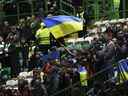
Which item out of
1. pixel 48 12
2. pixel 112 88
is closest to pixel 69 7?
pixel 48 12

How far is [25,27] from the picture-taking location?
21.4 m

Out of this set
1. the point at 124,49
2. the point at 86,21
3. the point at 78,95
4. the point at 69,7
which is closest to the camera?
the point at 78,95

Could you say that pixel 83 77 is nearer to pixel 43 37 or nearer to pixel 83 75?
pixel 83 75

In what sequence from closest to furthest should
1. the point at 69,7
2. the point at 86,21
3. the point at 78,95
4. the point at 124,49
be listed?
the point at 78,95, the point at 124,49, the point at 86,21, the point at 69,7

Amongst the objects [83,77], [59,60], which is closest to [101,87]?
[83,77]

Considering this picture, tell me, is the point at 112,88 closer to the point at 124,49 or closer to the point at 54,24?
the point at 124,49

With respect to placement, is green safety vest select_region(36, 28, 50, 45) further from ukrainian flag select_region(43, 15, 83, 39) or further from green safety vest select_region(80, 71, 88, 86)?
green safety vest select_region(80, 71, 88, 86)

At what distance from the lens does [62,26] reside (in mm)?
21297

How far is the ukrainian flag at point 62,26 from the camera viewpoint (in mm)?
21172

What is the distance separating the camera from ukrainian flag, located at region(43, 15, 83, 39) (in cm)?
2117

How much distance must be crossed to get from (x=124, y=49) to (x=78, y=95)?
325cm

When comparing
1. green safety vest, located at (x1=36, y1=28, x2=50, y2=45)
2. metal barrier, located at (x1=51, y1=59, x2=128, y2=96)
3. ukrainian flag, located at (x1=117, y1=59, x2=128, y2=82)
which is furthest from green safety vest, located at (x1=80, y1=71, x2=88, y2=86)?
green safety vest, located at (x1=36, y1=28, x2=50, y2=45)

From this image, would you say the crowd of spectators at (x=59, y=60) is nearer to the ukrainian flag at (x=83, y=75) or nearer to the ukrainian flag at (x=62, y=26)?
the ukrainian flag at (x=83, y=75)

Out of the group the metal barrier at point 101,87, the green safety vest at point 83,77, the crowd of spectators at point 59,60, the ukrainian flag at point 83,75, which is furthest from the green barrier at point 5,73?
the metal barrier at point 101,87
